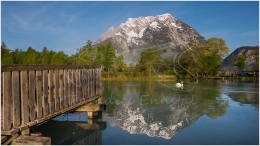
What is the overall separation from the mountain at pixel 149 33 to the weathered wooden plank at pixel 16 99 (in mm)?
57469

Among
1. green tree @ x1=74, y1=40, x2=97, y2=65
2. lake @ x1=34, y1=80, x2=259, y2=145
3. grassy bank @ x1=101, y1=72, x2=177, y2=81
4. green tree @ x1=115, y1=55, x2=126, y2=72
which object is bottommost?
lake @ x1=34, y1=80, x2=259, y2=145

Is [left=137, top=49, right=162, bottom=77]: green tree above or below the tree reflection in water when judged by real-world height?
above

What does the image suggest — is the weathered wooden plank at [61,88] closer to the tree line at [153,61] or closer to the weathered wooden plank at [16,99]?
the weathered wooden plank at [16,99]

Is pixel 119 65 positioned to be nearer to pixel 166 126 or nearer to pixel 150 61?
pixel 150 61

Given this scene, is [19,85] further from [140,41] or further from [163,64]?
[140,41]

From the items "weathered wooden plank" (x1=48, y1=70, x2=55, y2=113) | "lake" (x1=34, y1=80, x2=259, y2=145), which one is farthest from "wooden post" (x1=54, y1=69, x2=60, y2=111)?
"lake" (x1=34, y1=80, x2=259, y2=145)

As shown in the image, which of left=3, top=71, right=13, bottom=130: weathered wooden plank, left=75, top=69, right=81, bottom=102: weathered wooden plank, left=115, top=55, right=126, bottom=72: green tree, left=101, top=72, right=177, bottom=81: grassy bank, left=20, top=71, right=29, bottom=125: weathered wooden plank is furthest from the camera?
left=115, top=55, right=126, bottom=72: green tree

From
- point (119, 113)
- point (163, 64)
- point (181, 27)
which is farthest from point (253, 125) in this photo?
point (181, 27)

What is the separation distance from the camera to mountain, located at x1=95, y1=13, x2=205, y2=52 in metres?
73.5

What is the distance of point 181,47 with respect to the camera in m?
47.7

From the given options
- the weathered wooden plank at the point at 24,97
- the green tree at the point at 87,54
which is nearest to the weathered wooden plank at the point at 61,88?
the weathered wooden plank at the point at 24,97

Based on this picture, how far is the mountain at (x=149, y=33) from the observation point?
73506mm

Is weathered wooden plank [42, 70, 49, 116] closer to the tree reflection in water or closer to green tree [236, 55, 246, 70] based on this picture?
the tree reflection in water

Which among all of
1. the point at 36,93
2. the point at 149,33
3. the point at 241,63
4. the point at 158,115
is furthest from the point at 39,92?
the point at 149,33
